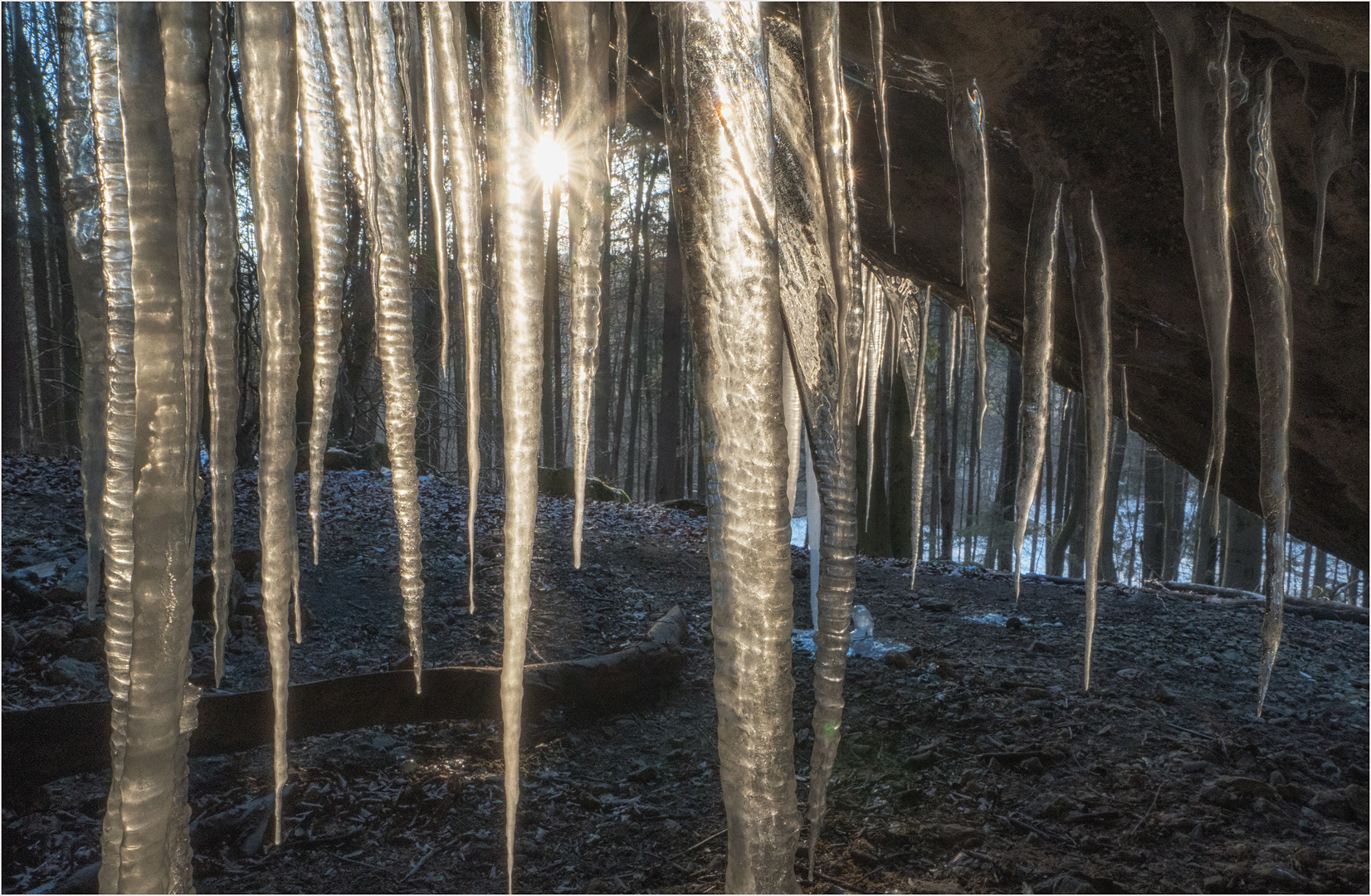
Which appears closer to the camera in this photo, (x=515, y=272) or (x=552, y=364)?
(x=515, y=272)

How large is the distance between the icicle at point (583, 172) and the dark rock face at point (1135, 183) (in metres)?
1.17

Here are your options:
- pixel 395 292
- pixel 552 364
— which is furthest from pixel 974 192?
pixel 552 364

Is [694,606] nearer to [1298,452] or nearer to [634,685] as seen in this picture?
[634,685]

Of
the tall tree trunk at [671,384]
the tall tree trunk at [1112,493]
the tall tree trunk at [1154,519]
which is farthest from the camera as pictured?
the tall tree trunk at [1112,493]

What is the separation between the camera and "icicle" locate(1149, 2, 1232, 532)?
1.52 meters

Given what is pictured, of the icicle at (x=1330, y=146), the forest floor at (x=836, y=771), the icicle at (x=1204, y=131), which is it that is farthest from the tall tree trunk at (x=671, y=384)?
the icicle at (x=1204, y=131)

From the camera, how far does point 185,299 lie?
1.06 metres

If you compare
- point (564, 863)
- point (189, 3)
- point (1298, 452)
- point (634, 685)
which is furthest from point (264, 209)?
point (1298, 452)

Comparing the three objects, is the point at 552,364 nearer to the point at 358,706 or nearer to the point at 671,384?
the point at 671,384

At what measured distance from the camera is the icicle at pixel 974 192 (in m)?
1.88

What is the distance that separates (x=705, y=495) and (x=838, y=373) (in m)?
1.82

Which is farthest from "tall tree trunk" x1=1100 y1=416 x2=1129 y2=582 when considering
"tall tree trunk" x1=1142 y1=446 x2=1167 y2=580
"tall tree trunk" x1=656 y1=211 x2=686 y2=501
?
"tall tree trunk" x1=656 y1=211 x2=686 y2=501

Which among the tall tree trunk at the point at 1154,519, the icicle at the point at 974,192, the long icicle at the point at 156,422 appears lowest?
the tall tree trunk at the point at 1154,519

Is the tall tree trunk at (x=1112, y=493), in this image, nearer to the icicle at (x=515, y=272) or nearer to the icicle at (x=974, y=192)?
the icicle at (x=974, y=192)
